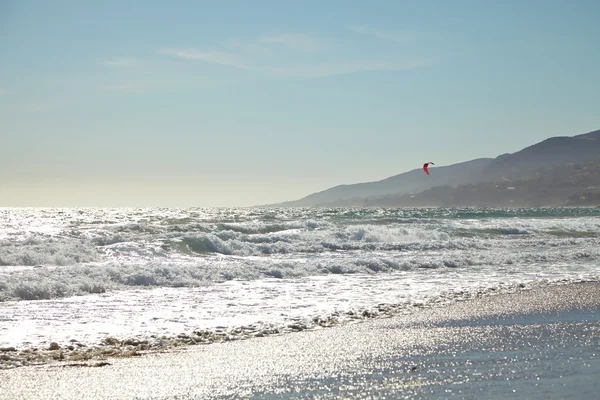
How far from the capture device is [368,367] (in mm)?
7344

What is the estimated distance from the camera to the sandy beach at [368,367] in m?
6.33

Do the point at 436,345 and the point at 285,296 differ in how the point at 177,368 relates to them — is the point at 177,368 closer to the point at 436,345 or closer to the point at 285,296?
the point at 436,345

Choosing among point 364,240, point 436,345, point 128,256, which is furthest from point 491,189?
point 436,345

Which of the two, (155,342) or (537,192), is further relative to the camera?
(537,192)

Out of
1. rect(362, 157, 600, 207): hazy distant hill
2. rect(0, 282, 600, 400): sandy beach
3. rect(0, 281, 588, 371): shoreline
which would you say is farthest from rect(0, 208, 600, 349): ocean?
rect(362, 157, 600, 207): hazy distant hill

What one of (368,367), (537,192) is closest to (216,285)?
(368,367)

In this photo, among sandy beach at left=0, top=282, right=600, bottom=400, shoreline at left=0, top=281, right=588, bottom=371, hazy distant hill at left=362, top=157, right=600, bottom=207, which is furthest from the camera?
hazy distant hill at left=362, top=157, right=600, bottom=207

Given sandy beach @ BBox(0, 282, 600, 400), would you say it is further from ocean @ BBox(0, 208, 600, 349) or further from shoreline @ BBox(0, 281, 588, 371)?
ocean @ BBox(0, 208, 600, 349)

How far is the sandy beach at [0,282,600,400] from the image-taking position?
633cm

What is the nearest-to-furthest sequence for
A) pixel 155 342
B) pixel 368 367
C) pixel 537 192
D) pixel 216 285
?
pixel 368 367 → pixel 155 342 → pixel 216 285 → pixel 537 192

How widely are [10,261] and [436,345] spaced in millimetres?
15864

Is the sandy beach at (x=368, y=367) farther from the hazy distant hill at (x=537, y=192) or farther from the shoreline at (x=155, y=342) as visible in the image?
the hazy distant hill at (x=537, y=192)

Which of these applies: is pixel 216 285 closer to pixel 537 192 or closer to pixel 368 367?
pixel 368 367

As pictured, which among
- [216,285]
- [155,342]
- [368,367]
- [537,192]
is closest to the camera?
[368,367]
